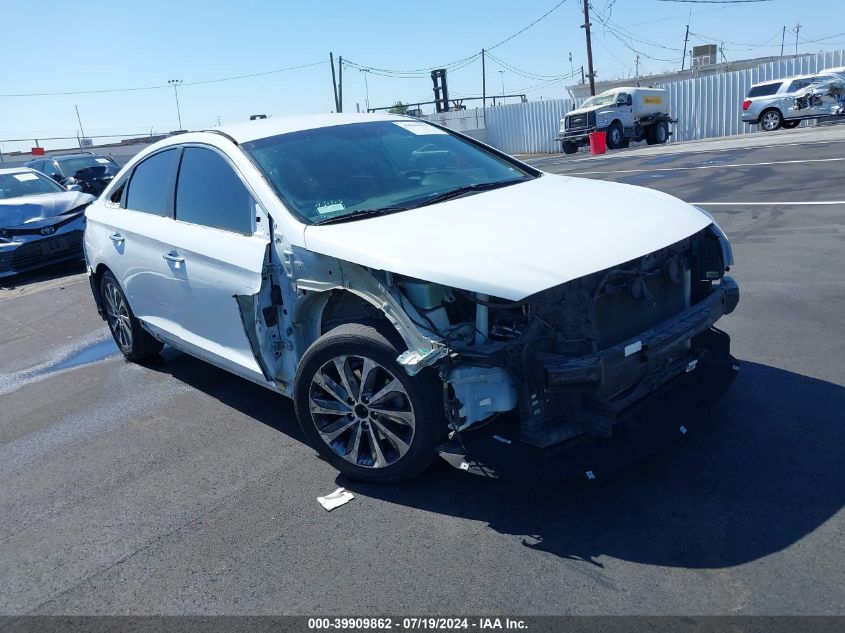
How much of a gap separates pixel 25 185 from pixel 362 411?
37.0ft

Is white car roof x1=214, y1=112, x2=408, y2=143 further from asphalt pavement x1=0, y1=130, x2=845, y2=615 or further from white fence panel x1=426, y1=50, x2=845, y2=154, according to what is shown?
white fence panel x1=426, y1=50, x2=845, y2=154

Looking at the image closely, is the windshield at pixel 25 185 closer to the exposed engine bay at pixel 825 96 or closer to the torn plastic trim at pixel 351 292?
the torn plastic trim at pixel 351 292

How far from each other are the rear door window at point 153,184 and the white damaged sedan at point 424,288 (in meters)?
0.04

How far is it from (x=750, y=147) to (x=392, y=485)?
19909 mm

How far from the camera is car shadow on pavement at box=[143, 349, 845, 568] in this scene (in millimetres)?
3037

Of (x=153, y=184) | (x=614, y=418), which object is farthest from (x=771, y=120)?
(x=614, y=418)

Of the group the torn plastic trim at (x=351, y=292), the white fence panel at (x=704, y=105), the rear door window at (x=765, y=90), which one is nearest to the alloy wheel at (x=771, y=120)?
the rear door window at (x=765, y=90)

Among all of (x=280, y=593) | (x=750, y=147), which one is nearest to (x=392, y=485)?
(x=280, y=593)

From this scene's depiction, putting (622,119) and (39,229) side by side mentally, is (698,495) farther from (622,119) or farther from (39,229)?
(622,119)

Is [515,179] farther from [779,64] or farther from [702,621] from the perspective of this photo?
[779,64]

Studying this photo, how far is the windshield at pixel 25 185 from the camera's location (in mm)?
12172

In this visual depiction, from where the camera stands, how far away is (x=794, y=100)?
87.2 feet

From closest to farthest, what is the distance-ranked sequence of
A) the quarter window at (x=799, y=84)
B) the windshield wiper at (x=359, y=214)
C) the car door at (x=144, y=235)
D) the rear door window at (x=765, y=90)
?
the windshield wiper at (x=359, y=214) < the car door at (x=144, y=235) < the quarter window at (x=799, y=84) < the rear door window at (x=765, y=90)

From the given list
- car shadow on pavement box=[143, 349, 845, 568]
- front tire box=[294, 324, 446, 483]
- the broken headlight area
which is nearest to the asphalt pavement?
car shadow on pavement box=[143, 349, 845, 568]
